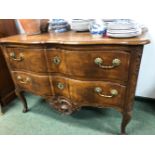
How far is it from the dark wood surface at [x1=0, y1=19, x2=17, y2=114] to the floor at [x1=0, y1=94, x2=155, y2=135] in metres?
0.15

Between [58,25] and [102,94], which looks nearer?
[102,94]

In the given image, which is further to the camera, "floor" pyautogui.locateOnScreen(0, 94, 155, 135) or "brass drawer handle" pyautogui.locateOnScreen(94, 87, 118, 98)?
"floor" pyautogui.locateOnScreen(0, 94, 155, 135)

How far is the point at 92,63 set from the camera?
1034 mm

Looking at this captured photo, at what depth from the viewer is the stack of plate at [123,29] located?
918 millimetres

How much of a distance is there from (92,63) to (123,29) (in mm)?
266

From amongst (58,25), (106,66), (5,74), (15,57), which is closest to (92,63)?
(106,66)

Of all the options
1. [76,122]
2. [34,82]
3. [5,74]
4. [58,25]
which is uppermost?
[58,25]

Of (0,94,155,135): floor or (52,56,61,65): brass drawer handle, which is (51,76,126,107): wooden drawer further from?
(0,94,155,135): floor

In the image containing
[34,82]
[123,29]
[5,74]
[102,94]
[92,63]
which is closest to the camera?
[123,29]

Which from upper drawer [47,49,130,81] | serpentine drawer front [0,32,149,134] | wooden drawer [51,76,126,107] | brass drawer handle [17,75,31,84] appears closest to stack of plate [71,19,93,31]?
serpentine drawer front [0,32,149,134]

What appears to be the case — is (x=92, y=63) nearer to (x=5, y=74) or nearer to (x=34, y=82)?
(x=34, y=82)

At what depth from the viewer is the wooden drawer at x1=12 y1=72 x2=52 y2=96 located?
1301 mm

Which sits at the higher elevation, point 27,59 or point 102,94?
point 27,59
